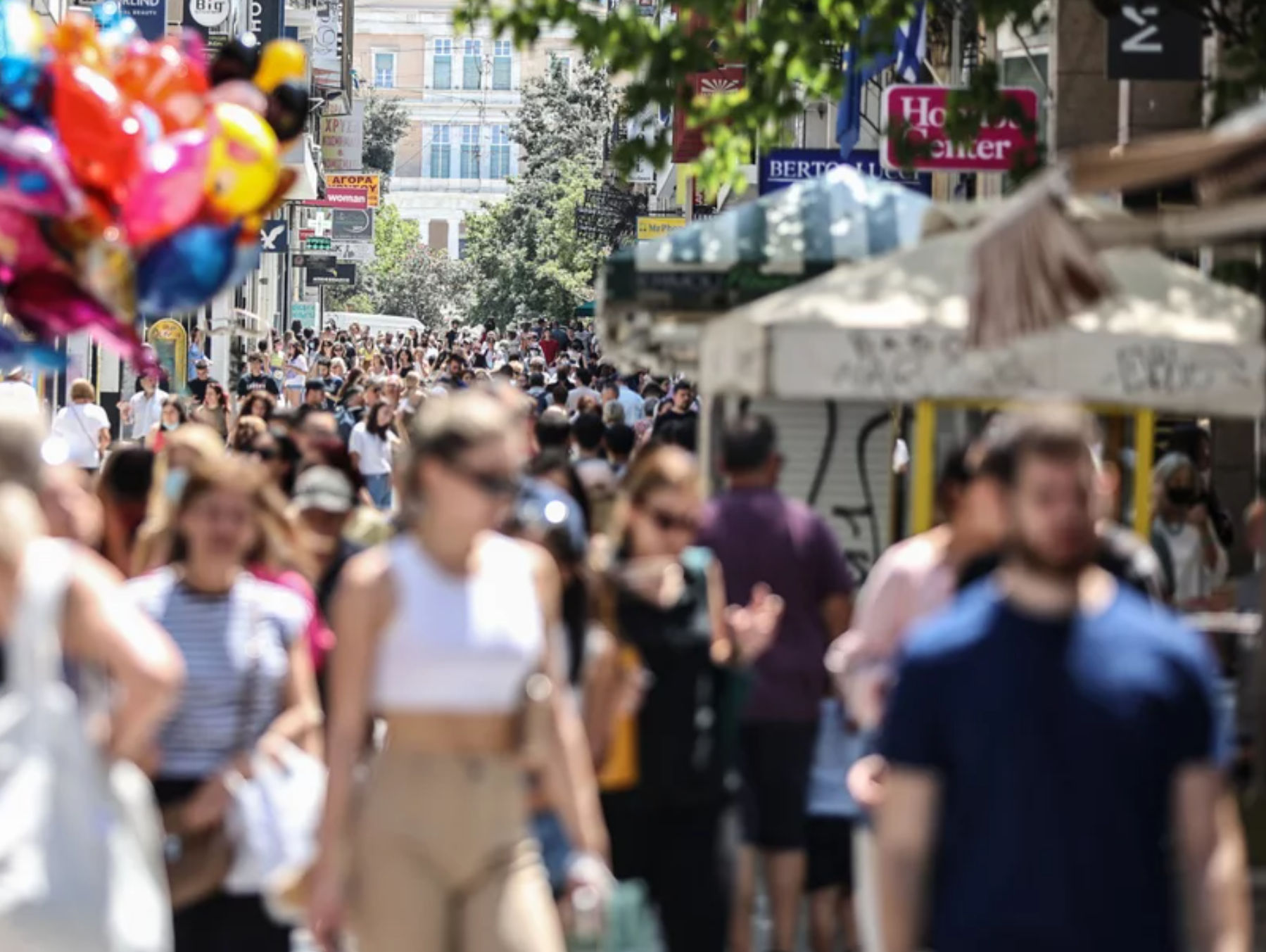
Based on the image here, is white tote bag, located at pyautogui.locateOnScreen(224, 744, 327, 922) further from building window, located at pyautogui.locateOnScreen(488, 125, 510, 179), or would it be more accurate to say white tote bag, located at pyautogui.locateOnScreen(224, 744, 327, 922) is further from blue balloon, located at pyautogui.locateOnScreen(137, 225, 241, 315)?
building window, located at pyautogui.locateOnScreen(488, 125, 510, 179)

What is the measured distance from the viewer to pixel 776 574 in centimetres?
779

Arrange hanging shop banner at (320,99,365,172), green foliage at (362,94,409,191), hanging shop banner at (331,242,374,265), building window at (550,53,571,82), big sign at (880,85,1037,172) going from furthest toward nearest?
green foliage at (362,94,409,191) → hanging shop banner at (320,99,365,172) → hanging shop banner at (331,242,374,265) → building window at (550,53,571,82) → big sign at (880,85,1037,172)

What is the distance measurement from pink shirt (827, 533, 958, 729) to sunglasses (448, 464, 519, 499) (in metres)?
1.56

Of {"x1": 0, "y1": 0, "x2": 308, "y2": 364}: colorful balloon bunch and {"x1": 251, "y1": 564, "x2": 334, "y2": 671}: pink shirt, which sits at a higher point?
{"x1": 0, "y1": 0, "x2": 308, "y2": 364}: colorful balloon bunch

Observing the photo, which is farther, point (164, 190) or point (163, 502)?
point (164, 190)

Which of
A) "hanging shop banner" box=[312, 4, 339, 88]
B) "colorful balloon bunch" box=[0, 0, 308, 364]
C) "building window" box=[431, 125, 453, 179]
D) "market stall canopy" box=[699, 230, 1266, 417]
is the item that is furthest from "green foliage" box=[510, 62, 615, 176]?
"building window" box=[431, 125, 453, 179]

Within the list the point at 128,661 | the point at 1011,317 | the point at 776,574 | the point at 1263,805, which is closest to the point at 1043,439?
→ the point at 128,661

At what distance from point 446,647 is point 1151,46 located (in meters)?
10.1

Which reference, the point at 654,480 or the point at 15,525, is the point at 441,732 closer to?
the point at 15,525

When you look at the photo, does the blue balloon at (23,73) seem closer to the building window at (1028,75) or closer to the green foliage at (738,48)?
the green foliage at (738,48)

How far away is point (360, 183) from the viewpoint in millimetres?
88938

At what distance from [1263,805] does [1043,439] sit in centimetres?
499

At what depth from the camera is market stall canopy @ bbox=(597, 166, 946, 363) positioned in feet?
39.3

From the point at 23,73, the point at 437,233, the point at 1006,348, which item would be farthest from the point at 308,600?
the point at 437,233
